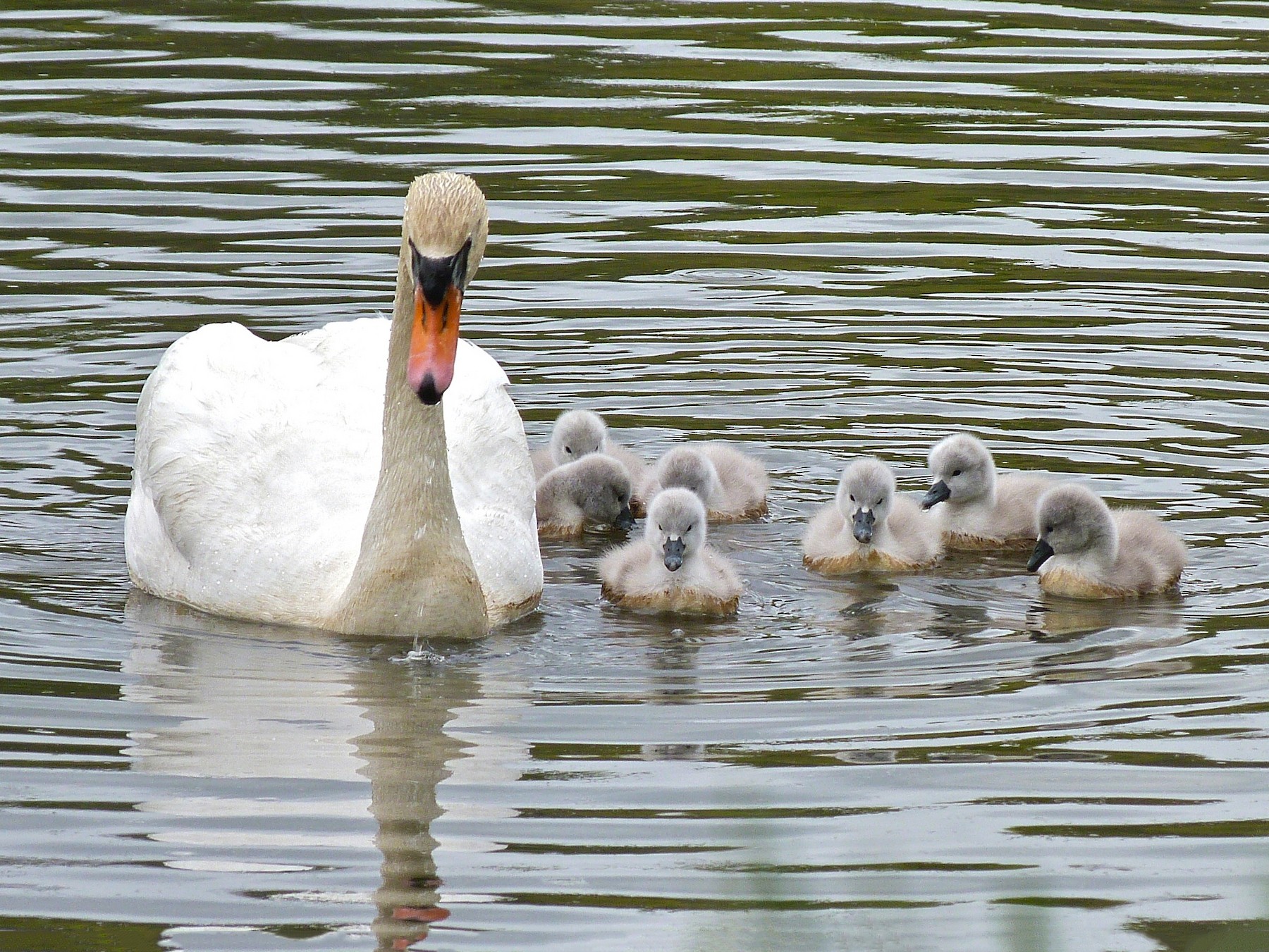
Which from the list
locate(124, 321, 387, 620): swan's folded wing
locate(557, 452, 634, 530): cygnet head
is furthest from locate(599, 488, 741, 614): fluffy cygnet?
locate(124, 321, 387, 620): swan's folded wing

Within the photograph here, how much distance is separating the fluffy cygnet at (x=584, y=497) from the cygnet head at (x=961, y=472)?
142cm

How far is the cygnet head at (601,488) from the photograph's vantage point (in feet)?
35.0

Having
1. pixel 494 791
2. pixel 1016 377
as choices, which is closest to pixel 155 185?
pixel 1016 377

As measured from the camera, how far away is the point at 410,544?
886cm

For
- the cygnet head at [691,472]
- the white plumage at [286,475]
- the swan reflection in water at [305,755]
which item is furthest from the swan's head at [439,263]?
the cygnet head at [691,472]

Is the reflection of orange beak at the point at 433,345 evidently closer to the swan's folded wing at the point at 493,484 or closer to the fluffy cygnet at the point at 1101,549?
the swan's folded wing at the point at 493,484

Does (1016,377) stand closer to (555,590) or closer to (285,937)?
(555,590)

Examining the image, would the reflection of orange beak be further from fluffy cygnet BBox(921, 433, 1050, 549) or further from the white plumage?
fluffy cygnet BBox(921, 433, 1050, 549)

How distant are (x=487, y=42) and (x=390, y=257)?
18.5ft

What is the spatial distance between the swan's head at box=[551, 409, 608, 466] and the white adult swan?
81 centimetres

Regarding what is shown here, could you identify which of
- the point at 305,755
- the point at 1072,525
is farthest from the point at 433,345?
the point at 1072,525

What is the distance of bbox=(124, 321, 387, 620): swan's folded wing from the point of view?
9.21m

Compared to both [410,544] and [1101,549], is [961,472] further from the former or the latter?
[410,544]

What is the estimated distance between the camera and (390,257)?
47.4 ft
